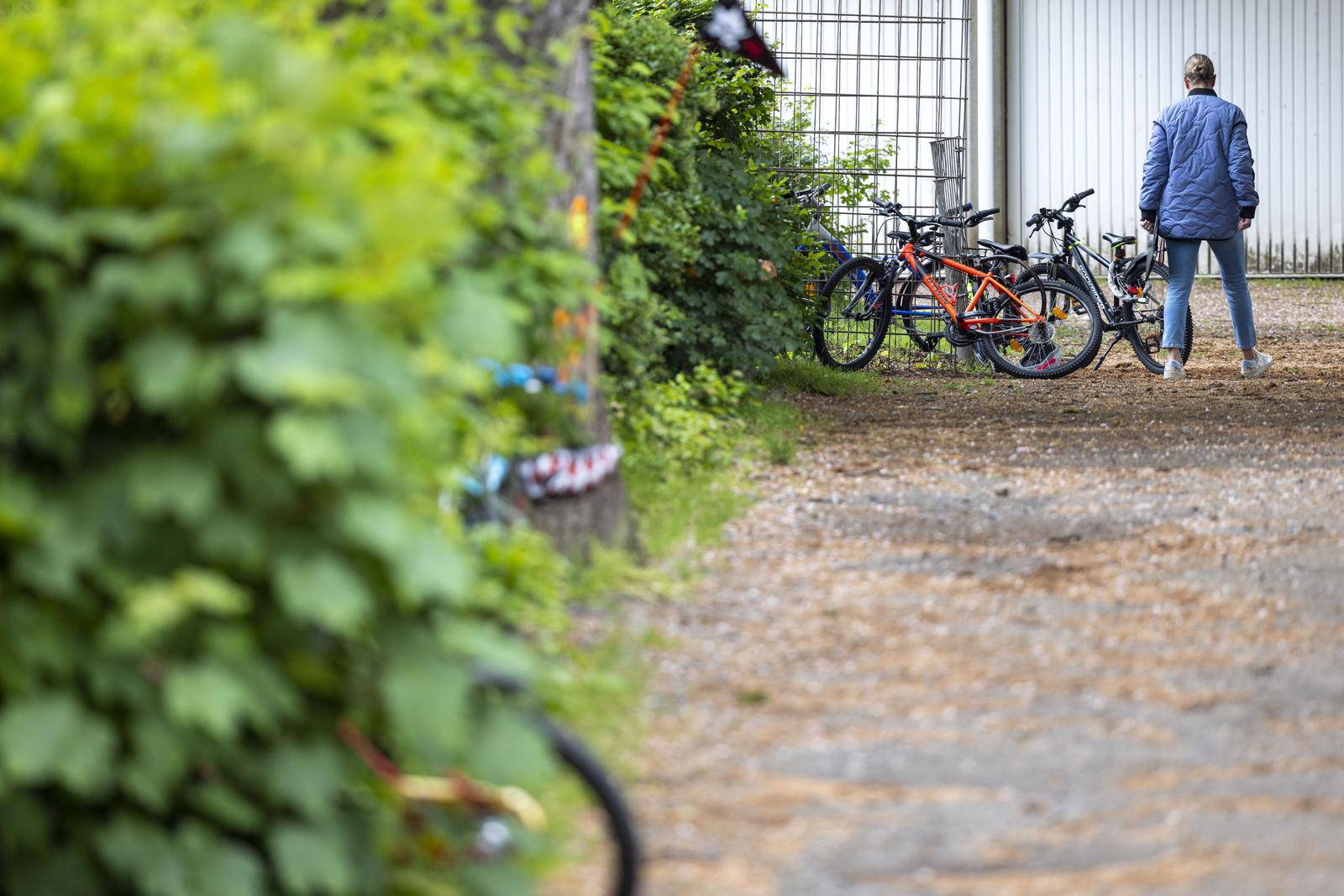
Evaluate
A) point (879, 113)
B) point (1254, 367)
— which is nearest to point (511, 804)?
point (1254, 367)

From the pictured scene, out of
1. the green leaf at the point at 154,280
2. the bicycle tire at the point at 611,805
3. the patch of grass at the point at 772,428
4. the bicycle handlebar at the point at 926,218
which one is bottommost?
the bicycle tire at the point at 611,805

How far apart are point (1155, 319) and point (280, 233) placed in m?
9.07

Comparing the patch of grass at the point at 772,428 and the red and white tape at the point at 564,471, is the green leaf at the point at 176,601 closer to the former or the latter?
the red and white tape at the point at 564,471

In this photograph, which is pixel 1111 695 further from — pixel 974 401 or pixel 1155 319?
pixel 1155 319

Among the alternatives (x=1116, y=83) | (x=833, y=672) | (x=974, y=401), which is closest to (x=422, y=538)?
(x=833, y=672)

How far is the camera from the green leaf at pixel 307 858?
2.39 meters

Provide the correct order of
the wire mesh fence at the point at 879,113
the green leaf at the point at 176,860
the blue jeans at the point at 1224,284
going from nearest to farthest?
1. the green leaf at the point at 176,860
2. the blue jeans at the point at 1224,284
3. the wire mesh fence at the point at 879,113

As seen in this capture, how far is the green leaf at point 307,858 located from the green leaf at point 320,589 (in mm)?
351

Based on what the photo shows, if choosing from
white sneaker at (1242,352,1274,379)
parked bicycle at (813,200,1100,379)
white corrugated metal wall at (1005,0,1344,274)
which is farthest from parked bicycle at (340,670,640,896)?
white corrugated metal wall at (1005,0,1344,274)

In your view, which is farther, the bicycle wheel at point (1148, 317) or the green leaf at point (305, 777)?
the bicycle wheel at point (1148, 317)

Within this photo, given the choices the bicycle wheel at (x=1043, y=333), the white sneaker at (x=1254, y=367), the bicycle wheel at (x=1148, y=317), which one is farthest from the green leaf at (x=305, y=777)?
the white sneaker at (x=1254, y=367)

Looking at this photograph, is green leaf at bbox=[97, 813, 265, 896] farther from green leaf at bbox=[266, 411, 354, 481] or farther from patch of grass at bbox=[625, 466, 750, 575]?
patch of grass at bbox=[625, 466, 750, 575]

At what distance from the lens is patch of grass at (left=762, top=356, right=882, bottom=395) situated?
9641 millimetres

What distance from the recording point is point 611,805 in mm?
2727
